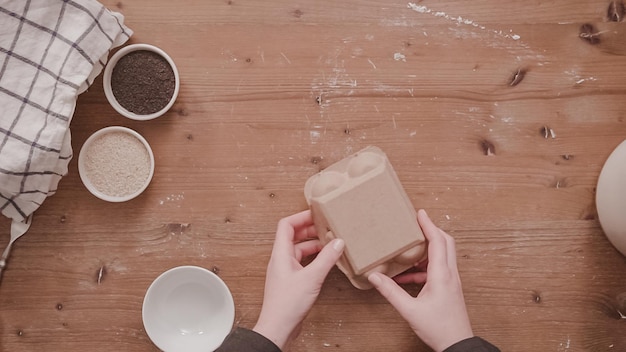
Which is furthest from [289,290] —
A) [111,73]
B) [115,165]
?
[111,73]

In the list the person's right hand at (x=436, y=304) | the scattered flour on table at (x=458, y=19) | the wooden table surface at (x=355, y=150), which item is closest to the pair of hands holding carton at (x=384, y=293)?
the person's right hand at (x=436, y=304)

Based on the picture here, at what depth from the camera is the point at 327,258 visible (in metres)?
0.91

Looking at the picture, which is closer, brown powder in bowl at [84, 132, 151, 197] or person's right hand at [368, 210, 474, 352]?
person's right hand at [368, 210, 474, 352]

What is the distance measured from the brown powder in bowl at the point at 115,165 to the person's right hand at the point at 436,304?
45cm

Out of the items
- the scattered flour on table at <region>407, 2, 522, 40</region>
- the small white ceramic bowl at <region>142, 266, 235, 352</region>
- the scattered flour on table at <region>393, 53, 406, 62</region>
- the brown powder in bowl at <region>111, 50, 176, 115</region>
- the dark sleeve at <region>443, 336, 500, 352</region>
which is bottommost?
the small white ceramic bowl at <region>142, 266, 235, 352</region>

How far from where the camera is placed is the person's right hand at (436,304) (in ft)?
2.98

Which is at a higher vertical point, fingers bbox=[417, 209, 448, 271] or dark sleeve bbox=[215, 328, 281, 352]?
fingers bbox=[417, 209, 448, 271]

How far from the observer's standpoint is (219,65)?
108cm

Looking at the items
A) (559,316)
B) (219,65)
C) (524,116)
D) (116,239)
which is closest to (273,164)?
(219,65)

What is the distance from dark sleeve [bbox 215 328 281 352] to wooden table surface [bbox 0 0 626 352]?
0.52 feet

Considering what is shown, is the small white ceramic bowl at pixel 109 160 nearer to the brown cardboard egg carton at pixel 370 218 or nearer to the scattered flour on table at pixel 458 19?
the brown cardboard egg carton at pixel 370 218

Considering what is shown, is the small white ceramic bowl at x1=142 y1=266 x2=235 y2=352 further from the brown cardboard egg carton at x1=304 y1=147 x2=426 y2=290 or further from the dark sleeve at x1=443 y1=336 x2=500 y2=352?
the dark sleeve at x1=443 y1=336 x2=500 y2=352

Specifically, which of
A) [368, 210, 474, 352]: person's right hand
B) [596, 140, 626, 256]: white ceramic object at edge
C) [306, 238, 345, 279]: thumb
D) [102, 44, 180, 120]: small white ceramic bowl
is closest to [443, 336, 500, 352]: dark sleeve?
[368, 210, 474, 352]: person's right hand

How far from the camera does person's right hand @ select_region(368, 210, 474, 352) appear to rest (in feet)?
2.98
